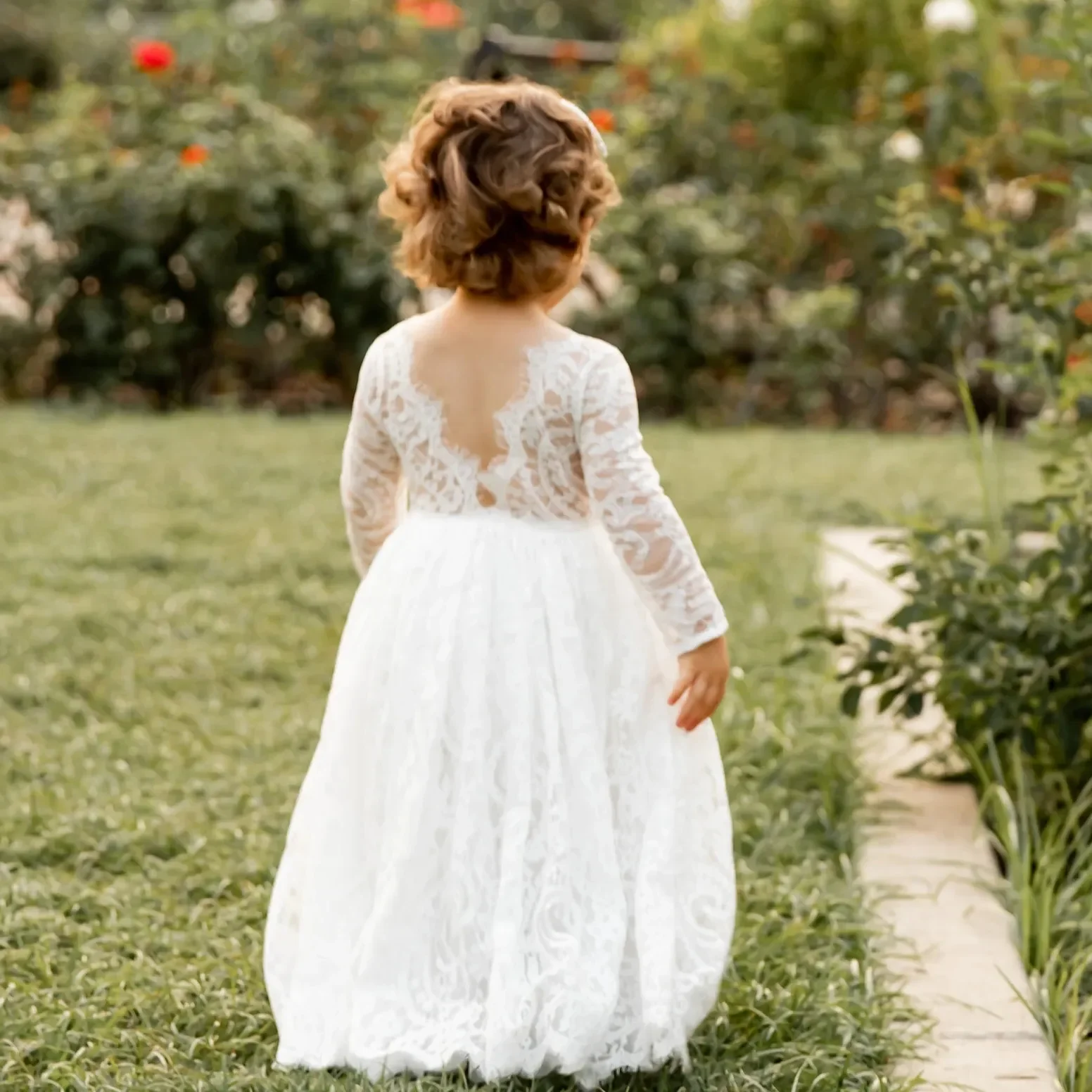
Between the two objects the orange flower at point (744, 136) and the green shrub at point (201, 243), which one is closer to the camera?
the green shrub at point (201, 243)

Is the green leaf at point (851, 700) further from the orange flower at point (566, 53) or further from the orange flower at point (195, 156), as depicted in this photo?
the orange flower at point (566, 53)

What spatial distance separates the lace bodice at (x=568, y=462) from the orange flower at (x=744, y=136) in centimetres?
657

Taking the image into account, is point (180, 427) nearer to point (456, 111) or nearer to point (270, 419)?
point (270, 419)

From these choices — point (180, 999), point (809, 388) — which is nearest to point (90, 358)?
point (809, 388)

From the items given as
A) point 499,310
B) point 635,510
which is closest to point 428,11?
point 499,310

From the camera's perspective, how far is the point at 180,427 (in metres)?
6.95

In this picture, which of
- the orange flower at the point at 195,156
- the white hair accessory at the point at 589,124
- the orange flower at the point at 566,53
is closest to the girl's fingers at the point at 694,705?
the white hair accessory at the point at 589,124

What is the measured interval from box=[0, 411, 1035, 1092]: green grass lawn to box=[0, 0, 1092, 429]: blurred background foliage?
55.7 inches

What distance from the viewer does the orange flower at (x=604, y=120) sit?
740 cm

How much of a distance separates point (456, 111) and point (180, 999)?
1265mm

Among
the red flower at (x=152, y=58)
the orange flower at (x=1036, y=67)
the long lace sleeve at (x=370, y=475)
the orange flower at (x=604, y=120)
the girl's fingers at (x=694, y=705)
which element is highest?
the orange flower at (x=1036, y=67)

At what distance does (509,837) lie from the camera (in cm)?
218

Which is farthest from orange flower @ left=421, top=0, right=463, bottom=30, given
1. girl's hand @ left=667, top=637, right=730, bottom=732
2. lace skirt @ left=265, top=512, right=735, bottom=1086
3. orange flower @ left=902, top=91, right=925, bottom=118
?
girl's hand @ left=667, top=637, right=730, bottom=732

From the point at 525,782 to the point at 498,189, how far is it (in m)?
0.73
